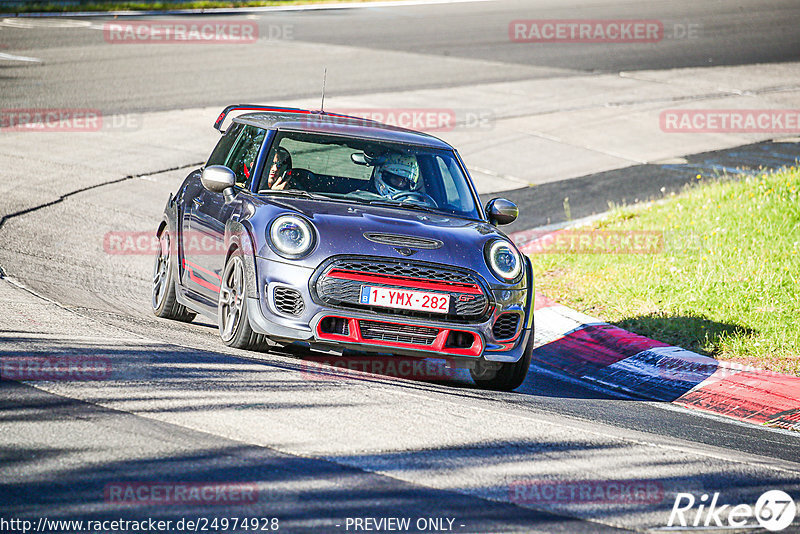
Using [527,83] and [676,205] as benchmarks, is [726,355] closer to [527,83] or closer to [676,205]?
[676,205]

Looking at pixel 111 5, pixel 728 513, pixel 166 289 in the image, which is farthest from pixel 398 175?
pixel 111 5

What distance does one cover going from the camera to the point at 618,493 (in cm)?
461

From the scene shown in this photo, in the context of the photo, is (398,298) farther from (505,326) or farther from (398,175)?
(398,175)

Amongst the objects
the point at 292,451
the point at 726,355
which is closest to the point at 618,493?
the point at 292,451

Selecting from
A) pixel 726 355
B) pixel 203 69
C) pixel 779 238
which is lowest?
pixel 726 355

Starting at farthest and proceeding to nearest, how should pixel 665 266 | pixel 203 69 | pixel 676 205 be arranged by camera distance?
pixel 203 69 < pixel 676 205 < pixel 665 266

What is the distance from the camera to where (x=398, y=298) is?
632cm

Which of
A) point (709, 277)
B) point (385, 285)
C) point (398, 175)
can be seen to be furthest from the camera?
point (709, 277)

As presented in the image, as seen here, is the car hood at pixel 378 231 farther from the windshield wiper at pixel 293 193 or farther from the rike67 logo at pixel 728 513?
the rike67 logo at pixel 728 513

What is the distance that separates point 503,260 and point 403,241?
2.37ft

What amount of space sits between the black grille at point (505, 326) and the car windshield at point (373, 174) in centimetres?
107

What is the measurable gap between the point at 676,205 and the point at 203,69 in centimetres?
1226

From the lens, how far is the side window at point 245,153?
755cm

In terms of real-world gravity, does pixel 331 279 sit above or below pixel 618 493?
above
